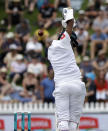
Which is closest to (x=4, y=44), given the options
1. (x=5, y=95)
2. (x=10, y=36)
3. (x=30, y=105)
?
(x=10, y=36)

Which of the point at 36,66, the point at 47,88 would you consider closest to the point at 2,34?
the point at 36,66

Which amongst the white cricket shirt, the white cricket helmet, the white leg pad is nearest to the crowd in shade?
the white cricket helmet

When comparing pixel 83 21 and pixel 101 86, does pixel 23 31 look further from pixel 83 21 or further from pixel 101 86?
pixel 101 86

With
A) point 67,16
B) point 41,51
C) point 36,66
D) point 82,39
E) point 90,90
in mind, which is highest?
point 67,16

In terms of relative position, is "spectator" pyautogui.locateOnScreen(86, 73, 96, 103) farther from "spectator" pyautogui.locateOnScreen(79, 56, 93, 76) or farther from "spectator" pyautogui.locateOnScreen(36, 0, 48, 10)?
"spectator" pyautogui.locateOnScreen(36, 0, 48, 10)

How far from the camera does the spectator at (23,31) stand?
19.2 m

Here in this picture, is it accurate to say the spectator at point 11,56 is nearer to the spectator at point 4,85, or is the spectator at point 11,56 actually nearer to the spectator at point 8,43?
the spectator at point 8,43

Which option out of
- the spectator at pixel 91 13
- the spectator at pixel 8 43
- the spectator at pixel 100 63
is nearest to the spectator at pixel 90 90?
the spectator at pixel 100 63

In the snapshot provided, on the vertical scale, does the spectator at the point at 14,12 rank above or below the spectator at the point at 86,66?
above

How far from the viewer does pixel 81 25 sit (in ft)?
62.3

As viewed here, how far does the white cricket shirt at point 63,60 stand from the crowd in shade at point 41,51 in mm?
5960

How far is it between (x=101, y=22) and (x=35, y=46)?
8.37 ft

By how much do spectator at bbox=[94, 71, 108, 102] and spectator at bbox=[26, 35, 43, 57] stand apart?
9.30ft

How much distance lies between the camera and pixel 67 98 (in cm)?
772
